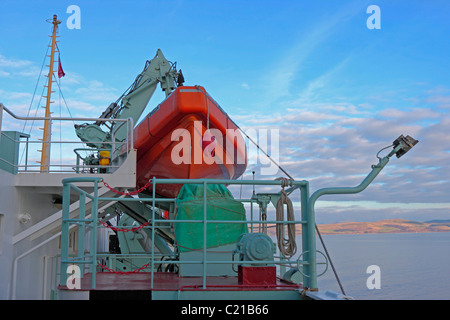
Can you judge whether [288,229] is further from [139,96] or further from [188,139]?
[139,96]

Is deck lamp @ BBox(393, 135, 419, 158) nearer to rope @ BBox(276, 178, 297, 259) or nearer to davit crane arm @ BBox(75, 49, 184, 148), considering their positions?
rope @ BBox(276, 178, 297, 259)

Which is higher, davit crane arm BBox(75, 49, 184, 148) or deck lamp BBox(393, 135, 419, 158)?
davit crane arm BBox(75, 49, 184, 148)

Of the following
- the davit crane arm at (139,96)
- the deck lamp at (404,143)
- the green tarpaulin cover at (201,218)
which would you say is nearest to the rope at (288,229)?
the deck lamp at (404,143)

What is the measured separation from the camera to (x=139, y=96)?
12.2m

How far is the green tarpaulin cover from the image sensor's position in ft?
22.3

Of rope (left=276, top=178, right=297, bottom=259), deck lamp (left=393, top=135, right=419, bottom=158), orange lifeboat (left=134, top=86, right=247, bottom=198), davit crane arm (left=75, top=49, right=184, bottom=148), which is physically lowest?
rope (left=276, top=178, right=297, bottom=259)

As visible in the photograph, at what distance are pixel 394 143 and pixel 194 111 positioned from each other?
170 inches

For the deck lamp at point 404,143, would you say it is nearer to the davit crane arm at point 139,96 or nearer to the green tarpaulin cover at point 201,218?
the green tarpaulin cover at point 201,218

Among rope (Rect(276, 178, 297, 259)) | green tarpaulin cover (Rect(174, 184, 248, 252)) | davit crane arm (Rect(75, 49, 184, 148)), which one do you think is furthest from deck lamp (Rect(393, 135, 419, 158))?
davit crane arm (Rect(75, 49, 184, 148))

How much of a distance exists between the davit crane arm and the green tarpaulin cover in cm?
542

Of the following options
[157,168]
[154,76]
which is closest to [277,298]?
[157,168]

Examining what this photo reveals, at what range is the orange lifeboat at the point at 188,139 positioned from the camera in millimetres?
8148

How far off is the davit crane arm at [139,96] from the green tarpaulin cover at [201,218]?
542 centimetres

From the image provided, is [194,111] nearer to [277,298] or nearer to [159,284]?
[159,284]
